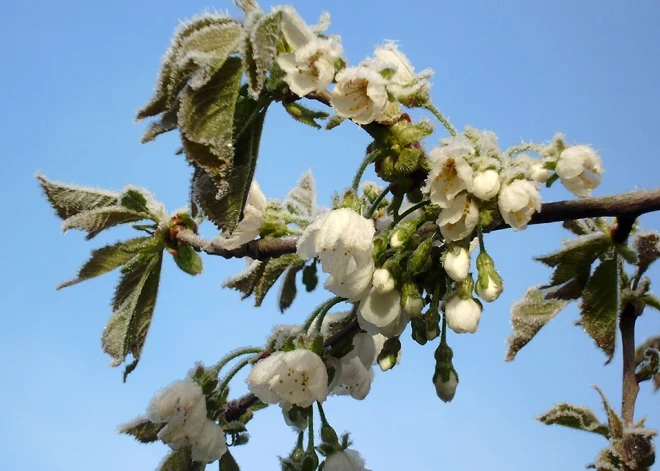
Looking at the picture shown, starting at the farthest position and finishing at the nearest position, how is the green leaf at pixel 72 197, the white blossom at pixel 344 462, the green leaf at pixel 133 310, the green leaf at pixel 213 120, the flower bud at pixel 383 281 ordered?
the green leaf at pixel 72 197 < the green leaf at pixel 133 310 < the white blossom at pixel 344 462 < the flower bud at pixel 383 281 < the green leaf at pixel 213 120

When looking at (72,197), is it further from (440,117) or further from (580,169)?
(580,169)

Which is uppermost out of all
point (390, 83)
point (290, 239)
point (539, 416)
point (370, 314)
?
point (390, 83)

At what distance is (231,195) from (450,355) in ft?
2.02

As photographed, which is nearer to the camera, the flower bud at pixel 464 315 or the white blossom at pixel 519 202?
the white blossom at pixel 519 202

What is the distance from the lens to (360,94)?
1.38 m

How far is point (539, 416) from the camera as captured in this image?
1.97 m

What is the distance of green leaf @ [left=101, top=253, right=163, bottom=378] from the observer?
5.81 feet

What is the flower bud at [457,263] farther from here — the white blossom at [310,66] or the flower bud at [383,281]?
the white blossom at [310,66]

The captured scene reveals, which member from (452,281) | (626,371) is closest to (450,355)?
(452,281)

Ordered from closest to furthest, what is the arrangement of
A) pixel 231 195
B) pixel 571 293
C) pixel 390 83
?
pixel 231 195, pixel 390 83, pixel 571 293

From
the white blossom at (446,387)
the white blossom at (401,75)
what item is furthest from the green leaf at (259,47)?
the white blossom at (446,387)

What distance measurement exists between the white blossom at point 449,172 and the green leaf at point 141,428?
980mm

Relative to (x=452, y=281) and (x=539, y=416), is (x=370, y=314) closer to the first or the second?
(x=452, y=281)

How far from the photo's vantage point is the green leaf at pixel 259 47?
4.09 ft
